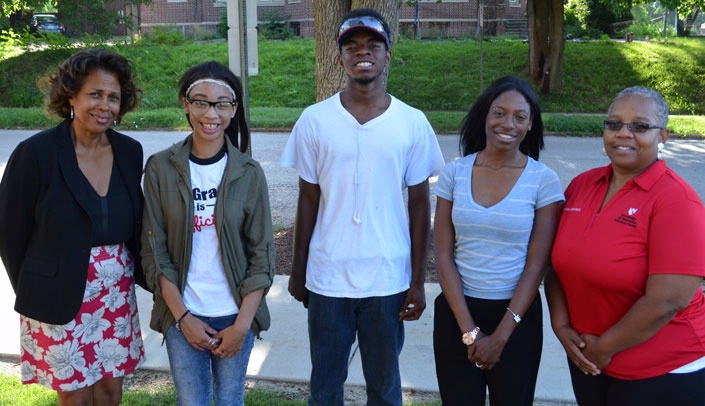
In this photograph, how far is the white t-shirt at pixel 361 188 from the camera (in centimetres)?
298

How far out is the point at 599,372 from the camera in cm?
263

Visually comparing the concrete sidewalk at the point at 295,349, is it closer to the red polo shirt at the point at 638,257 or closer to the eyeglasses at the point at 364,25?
the red polo shirt at the point at 638,257

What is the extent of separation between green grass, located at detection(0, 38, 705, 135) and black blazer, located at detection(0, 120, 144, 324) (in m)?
11.7

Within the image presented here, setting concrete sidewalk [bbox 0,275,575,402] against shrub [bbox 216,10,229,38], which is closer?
concrete sidewalk [bbox 0,275,575,402]

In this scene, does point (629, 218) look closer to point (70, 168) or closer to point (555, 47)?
point (70, 168)

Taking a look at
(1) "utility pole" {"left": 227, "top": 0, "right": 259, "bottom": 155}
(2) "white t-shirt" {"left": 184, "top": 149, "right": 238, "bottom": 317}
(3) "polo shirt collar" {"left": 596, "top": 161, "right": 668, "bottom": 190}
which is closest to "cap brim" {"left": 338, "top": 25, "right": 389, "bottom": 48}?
(2) "white t-shirt" {"left": 184, "top": 149, "right": 238, "bottom": 317}

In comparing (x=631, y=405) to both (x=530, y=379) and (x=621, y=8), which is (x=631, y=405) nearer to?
(x=530, y=379)

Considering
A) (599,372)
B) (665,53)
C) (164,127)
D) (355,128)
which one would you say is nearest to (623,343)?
(599,372)

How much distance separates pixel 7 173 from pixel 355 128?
1.48 m

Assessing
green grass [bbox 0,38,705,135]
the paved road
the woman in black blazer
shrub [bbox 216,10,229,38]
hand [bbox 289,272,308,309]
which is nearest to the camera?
the woman in black blazer

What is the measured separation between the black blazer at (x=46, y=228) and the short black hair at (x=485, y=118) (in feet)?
5.58

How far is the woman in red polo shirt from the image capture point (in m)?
2.38

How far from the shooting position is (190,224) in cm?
282

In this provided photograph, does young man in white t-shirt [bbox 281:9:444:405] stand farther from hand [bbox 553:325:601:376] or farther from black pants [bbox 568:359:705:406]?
black pants [bbox 568:359:705:406]
